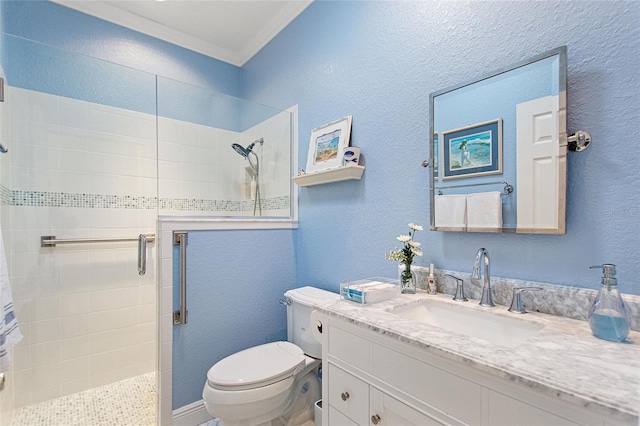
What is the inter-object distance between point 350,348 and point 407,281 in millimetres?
429

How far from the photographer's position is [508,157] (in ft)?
3.65

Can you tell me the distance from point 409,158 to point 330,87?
31.8 inches

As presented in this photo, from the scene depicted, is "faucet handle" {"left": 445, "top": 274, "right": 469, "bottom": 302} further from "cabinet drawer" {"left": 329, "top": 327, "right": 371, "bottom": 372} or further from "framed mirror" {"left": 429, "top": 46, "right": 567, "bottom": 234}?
"cabinet drawer" {"left": 329, "top": 327, "right": 371, "bottom": 372}

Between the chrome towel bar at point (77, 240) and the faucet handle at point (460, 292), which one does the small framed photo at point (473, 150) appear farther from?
the chrome towel bar at point (77, 240)

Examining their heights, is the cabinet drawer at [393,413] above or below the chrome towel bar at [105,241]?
below

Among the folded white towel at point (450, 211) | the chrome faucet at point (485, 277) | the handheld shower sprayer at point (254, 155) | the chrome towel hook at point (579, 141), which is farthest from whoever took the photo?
the handheld shower sprayer at point (254, 155)

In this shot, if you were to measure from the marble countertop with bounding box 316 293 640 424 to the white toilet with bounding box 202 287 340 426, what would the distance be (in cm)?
71

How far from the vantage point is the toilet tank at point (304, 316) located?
172 cm

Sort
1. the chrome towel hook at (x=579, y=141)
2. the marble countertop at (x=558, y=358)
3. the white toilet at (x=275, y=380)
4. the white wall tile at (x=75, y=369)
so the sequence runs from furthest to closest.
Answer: the white wall tile at (x=75, y=369) → the white toilet at (x=275, y=380) → the chrome towel hook at (x=579, y=141) → the marble countertop at (x=558, y=358)

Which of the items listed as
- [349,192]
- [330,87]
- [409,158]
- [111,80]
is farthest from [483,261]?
[111,80]

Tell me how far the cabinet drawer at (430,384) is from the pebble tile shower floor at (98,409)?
1.64 meters

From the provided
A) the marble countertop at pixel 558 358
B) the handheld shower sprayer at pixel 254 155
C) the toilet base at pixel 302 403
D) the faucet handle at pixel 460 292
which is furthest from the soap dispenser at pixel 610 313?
the handheld shower sprayer at pixel 254 155

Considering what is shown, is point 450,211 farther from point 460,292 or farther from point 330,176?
point 330,176

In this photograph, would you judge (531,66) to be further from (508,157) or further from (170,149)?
(170,149)
